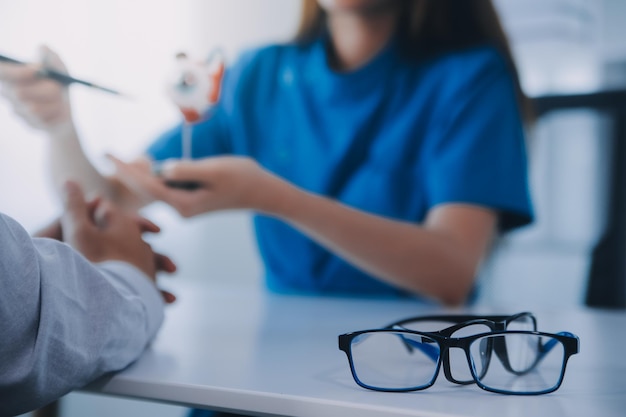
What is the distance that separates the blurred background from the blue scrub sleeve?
0.14 metres

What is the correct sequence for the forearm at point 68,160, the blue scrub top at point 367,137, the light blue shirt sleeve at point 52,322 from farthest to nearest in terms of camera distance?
1. the blue scrub top at point 367,137
2. the forearm at point 68,160
3. the light blue shirt sleeve at point 52,322

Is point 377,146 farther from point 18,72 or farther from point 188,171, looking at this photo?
point 18,72

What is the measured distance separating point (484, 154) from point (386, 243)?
0.19 metres

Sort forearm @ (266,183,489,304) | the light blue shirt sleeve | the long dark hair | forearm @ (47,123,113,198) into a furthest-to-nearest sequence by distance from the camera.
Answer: the long dark hair, forearm @ (266,183,489,304), forearm @ (47,123,113,198), the light blue shirt sleeve

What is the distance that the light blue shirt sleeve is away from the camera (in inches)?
12.2

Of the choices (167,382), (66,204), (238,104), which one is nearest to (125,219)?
(66,204)

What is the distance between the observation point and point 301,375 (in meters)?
0.38

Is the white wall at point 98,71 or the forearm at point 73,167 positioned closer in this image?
the white wall at point 98,71

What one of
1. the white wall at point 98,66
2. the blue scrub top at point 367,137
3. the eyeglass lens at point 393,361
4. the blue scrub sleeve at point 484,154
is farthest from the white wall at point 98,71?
the blue scrub sleeve at point 484,154

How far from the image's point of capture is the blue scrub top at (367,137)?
76 centimetres

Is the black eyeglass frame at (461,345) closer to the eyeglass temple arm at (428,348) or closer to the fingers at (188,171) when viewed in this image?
the eyeglass temple arm at (428,348)

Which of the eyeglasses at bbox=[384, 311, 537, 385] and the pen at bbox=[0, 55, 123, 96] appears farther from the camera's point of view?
the pen at bbox=[0, 55, 123, 96]

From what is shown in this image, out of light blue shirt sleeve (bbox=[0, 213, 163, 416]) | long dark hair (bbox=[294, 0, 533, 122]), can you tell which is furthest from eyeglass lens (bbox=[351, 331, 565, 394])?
long dark hair (bbox=[294, 0, 533, 122])

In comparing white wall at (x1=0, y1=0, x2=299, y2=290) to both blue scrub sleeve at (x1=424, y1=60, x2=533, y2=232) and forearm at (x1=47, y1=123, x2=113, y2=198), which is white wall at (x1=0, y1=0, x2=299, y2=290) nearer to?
forearm at (x1=47, y1=123, x2=113, y2=198)
